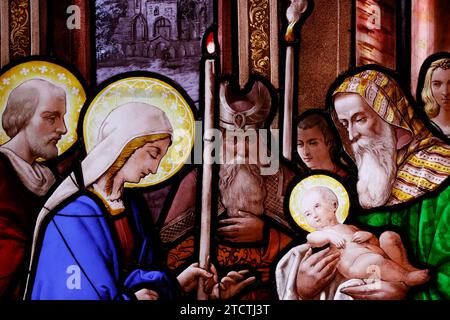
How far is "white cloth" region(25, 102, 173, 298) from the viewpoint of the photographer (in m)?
4.53

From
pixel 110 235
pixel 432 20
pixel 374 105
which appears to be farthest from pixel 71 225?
pixel 432 20

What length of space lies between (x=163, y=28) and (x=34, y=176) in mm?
1318

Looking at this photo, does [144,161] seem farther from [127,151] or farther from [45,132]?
[45,132]

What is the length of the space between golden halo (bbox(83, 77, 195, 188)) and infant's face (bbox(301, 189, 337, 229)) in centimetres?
86

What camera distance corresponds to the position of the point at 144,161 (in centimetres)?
454

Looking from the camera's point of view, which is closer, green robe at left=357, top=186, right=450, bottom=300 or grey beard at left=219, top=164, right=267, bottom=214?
green robe at left=357, top=186, right=450, bottom=300

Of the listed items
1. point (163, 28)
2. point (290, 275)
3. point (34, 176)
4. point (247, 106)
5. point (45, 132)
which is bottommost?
point (290, 275)

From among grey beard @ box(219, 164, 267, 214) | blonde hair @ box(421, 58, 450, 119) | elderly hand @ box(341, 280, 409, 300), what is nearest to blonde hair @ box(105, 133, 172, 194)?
grey beard @ box(219, 164, 267, 214)

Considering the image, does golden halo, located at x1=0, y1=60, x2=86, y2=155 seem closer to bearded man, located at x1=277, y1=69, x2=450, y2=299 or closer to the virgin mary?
the virgin mary

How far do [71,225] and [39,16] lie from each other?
56.3 inches

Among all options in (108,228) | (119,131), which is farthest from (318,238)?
(119,131)

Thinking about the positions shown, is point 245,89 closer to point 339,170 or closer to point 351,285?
point 339,170

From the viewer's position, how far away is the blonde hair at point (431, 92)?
4.47 m

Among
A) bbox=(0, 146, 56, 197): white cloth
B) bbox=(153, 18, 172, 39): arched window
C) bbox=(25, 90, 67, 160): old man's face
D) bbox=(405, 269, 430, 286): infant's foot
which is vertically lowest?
bbox=(405, 269, 430, 286): infant's foot
